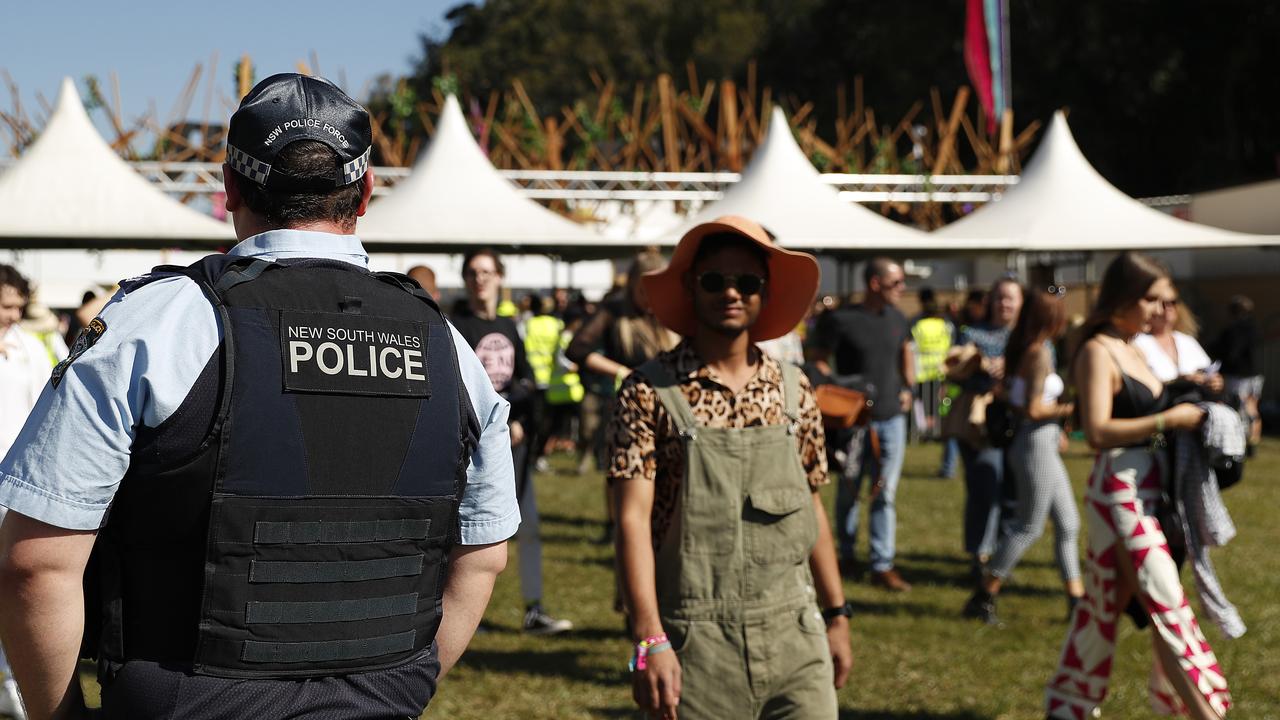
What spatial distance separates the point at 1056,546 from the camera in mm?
7668

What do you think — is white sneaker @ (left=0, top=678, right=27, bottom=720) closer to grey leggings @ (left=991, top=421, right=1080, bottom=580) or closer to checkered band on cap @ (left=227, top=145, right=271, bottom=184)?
checkered band on cap @ (left=227, top=145, right=271, bottom=184)

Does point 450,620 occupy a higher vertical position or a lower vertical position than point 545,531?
higher

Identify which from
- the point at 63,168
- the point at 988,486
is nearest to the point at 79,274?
the point at 63,168

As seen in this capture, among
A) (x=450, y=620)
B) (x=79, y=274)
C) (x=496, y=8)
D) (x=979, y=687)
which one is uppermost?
(x=496, y=8)

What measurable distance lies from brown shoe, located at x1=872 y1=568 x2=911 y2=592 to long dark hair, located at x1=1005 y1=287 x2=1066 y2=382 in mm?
1933

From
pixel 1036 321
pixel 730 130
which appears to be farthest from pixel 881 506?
pixel 730 130

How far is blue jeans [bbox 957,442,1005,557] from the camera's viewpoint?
8484mm

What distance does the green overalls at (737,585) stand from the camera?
10.6 ft

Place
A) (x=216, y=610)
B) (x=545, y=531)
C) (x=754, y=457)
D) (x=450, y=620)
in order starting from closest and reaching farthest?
1. (x=216, y=610)
2. (x=450, y=620)
3. (x=754, y=457)
4. (x=545, y=531)

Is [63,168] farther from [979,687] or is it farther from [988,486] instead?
[979,687]

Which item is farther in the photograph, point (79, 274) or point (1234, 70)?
point (1234, 70)

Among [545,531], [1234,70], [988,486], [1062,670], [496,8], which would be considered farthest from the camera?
[496,8]

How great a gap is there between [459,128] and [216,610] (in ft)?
43.8

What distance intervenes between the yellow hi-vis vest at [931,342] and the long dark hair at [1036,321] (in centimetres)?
807
